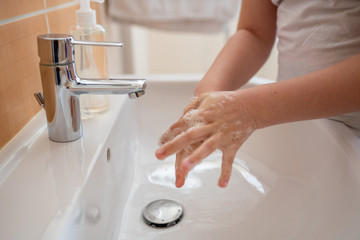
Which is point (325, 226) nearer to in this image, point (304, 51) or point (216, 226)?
point (216, 226)

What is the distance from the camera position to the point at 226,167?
1.10ft

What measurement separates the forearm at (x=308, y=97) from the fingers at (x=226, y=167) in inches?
Answer: 2.1

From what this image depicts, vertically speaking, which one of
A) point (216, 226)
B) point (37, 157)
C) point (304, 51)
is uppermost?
point (304, 51)

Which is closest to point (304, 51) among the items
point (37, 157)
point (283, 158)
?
point (283, 158)

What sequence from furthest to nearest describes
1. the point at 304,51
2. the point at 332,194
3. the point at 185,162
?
the point at 304,51, the point at 332,194, the point at 185,162

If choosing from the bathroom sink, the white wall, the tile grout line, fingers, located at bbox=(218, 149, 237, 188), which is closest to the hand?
fingers, located at bbox=(218, 149, 237, 188)

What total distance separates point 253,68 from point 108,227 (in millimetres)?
345

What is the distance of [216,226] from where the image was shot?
473mm

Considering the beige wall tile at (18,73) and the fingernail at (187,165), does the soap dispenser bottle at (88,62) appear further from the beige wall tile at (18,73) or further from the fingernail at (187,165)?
the fingernail at (187,165)

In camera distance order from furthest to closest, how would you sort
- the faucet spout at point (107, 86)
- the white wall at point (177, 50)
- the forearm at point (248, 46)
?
the white wall at point (177, 50) → the forearm at point (248, 46) → the faucet spout at point (107, 86)

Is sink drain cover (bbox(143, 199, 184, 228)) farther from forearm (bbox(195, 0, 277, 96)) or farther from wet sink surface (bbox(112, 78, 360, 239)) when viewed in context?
forearm (bbox(195, 0, 277, 96))

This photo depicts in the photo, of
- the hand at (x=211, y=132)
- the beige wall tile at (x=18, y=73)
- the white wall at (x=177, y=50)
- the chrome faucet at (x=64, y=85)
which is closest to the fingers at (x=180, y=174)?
the hand at (x=211, y=132)

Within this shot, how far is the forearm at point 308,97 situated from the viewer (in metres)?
0.37

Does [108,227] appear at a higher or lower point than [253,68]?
lower
